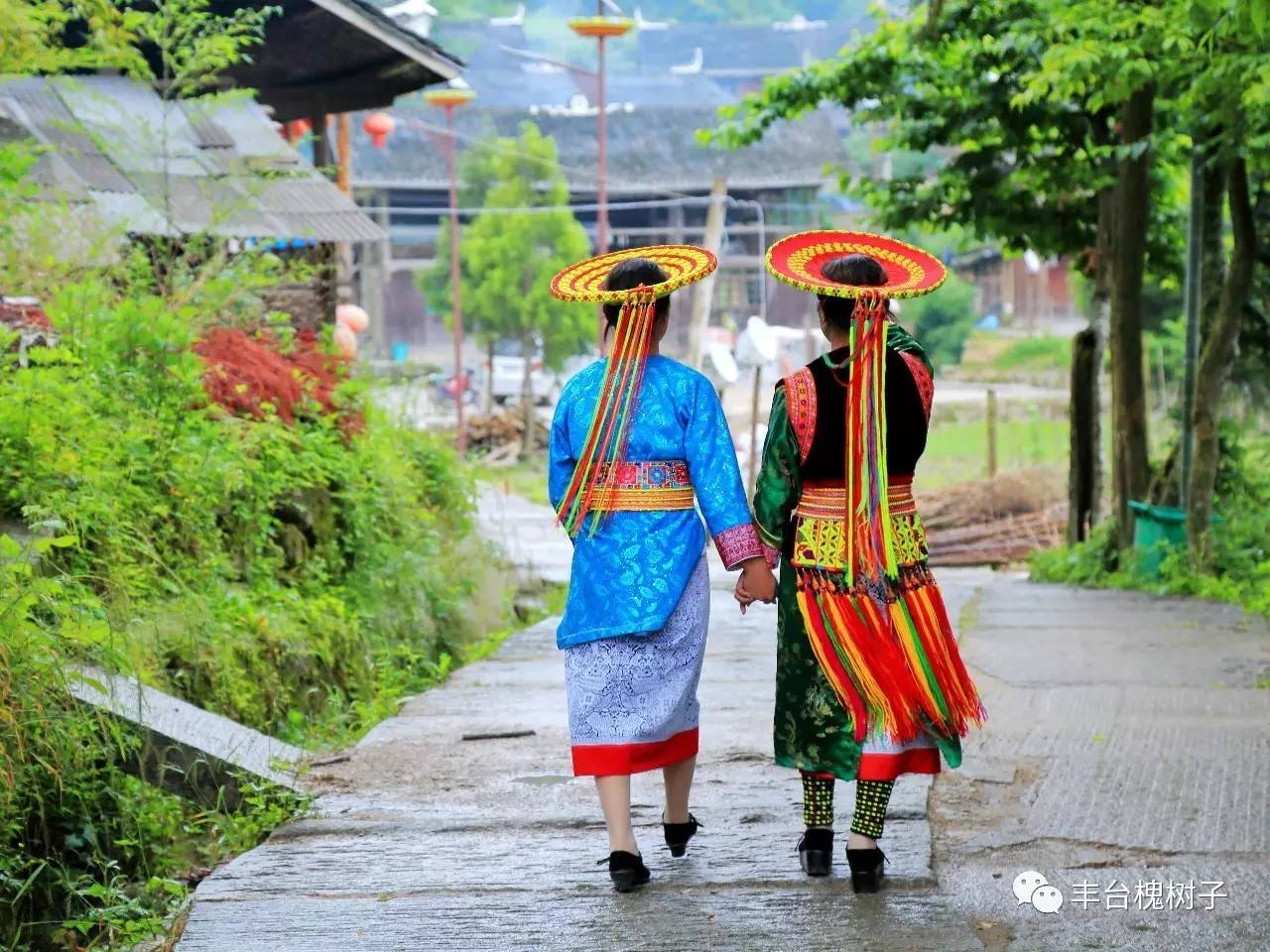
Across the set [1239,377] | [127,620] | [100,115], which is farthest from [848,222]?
[127,620]

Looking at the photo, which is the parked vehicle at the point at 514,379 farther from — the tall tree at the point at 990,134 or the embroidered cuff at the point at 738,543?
the embroidered cuff at the point at 738,543

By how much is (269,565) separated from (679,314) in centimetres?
3433

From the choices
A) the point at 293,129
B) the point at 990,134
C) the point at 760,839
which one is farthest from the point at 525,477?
the point at 760,839

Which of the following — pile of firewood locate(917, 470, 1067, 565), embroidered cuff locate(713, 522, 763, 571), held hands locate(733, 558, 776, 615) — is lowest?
pile of firewood locate(917, 470, 1067, 565)

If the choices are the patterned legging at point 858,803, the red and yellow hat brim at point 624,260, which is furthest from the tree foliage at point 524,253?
the patterned legging at point 858,803

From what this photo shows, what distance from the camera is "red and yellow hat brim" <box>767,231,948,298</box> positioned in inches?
185

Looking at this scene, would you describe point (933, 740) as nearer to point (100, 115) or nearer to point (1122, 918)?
point (1122, 918)

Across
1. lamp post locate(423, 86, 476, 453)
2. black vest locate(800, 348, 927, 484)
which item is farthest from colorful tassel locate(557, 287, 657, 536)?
lamp post locate(423, 86, 476, 453)

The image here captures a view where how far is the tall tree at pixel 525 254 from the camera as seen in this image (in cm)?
3148

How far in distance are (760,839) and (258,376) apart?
540cm

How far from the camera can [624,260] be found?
192 inches

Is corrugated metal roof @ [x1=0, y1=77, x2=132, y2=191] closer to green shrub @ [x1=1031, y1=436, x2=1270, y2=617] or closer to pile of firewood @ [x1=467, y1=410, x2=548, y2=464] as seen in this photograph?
green shrub @ [x1=1031, y1=436, x2=1270, y2=617]

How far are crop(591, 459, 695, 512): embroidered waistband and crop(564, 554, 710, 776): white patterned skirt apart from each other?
0.79 feet

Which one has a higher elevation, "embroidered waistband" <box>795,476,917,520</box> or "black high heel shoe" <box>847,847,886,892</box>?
"embroidered waistband" <box>795,476,917,520</box>
